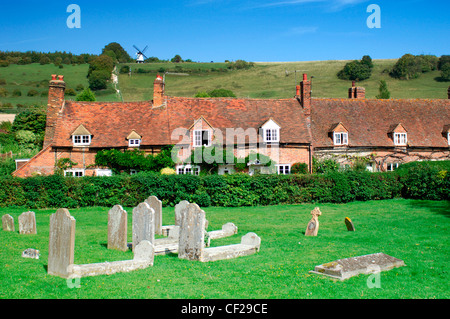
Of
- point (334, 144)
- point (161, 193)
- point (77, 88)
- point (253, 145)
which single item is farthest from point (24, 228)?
point (77, 88)

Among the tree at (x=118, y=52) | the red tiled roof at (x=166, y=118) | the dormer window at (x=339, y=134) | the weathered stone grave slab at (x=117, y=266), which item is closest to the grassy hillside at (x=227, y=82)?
the tree at (x=118, y=52)

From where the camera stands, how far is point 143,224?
600 inches

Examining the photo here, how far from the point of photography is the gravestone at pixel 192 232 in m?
13.8

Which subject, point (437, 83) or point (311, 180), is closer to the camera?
point (311, 180)

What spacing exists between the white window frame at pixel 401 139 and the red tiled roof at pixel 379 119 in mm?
428

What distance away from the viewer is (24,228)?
19594 millimetres

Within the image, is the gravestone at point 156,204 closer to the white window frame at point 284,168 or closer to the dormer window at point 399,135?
the white window frame at point 284,168

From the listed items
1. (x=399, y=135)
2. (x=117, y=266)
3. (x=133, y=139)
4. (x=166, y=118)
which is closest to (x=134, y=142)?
(x=133, y=139)

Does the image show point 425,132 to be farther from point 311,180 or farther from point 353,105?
point 311,180

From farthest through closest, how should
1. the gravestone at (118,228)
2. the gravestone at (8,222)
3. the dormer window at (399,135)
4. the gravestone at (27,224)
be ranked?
1. the dormer window at (399,135)
2. the gravestone at (8,222)
3. the gravestone at (27,224)
4. the gravestone at (118,228)

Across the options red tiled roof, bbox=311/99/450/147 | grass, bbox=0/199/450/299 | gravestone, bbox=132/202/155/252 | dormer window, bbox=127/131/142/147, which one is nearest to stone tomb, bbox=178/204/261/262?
grass, bbox=0/199/450/299

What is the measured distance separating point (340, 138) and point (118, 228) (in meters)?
32.7
